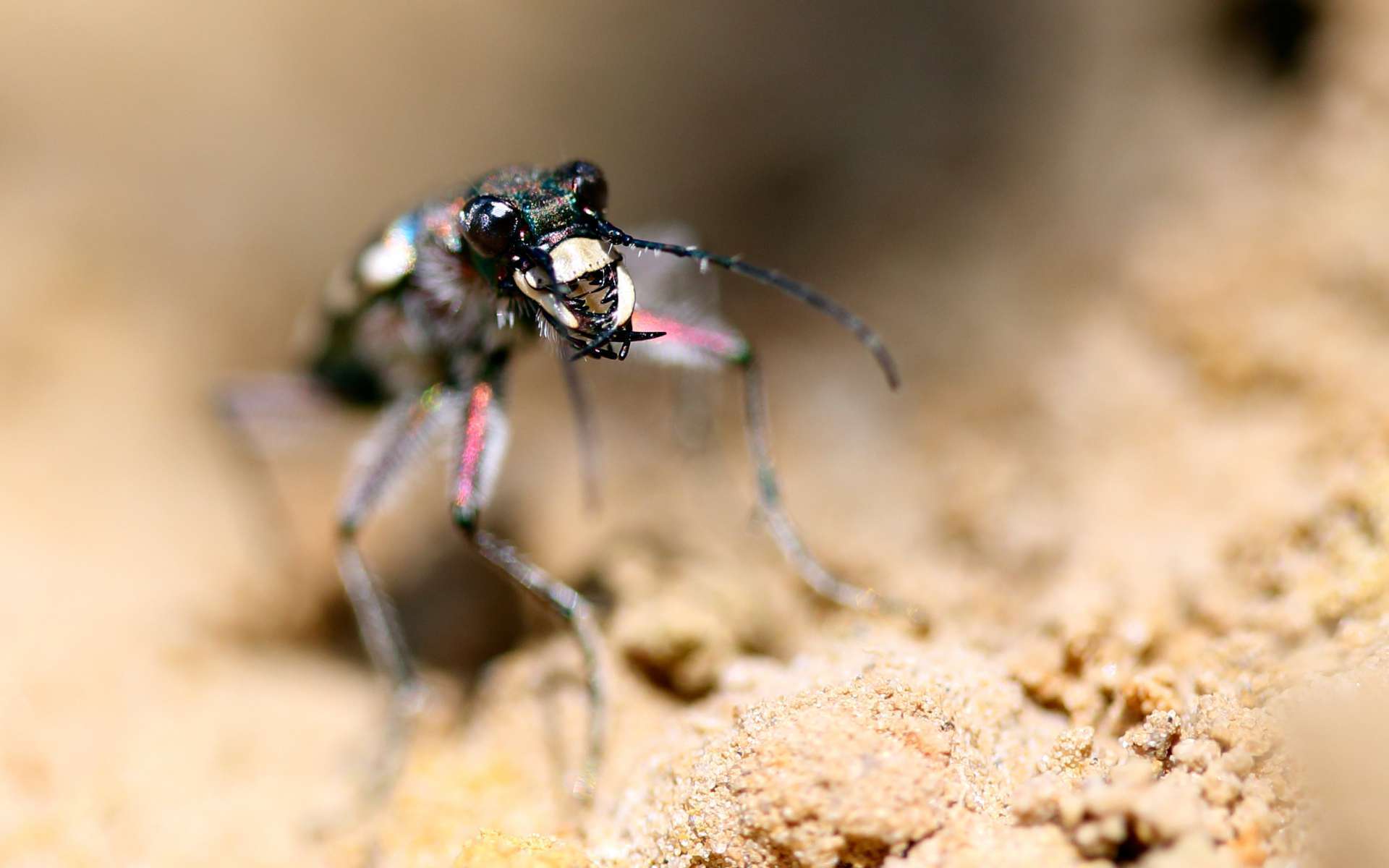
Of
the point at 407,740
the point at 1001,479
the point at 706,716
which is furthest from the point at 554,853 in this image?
the point at 1001,479

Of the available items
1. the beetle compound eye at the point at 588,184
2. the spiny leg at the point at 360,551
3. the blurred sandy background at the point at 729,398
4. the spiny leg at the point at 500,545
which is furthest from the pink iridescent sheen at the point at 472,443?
the beetle compound eye at the point at 588,184

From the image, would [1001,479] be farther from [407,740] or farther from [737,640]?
[407,740]

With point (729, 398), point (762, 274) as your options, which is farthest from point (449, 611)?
point (762, 274)

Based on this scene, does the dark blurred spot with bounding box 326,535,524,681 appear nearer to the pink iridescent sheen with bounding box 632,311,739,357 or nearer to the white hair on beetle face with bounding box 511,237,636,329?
the pink iridescent sheen with bounding box 632,311,739,357

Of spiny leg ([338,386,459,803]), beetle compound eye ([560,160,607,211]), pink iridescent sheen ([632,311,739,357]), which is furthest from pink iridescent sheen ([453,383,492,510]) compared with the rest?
beetle compound eye ([560,160,607,211])

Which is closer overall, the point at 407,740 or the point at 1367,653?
the point at 1367,653

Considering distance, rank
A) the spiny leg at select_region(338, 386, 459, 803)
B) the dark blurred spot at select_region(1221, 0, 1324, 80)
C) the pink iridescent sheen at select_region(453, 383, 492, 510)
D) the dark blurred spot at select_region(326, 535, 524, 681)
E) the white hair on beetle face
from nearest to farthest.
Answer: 1. the white hair on beetle face
2. the pink iridescent sheen at select_region(453, 383, 492, 510)
3. the spiny leg at select_region(338, 386, 459, 803)
4. the dark blurred spot at select_region(326, 535, 524, 681)
5. the dark blurred spot at select_region(1221, 0, 1324, 80)

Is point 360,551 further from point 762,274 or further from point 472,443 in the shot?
point 762,274
